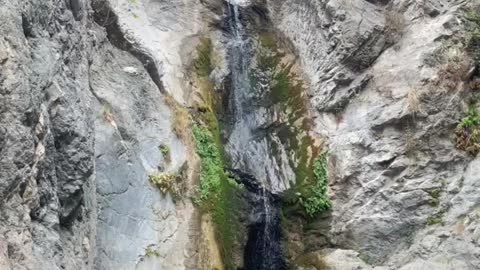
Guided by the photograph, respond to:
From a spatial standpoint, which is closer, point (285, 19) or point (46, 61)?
point (46, 61)

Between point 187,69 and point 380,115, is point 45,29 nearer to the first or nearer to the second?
point 187,69

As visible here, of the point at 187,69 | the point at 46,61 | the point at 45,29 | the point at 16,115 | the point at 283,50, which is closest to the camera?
the point at 16,115

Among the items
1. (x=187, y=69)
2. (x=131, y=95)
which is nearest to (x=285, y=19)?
(x=187, y=69)

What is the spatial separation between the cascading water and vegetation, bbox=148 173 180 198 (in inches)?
76.2

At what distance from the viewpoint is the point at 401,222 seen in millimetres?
10680

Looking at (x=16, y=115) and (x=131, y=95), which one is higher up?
(x=16, y=115)

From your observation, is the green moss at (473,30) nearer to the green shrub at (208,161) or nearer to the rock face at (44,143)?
the green shrub at (208,161)

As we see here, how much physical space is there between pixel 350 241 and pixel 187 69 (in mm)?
5222

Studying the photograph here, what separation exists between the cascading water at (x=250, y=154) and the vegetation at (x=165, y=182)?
194 centimetres

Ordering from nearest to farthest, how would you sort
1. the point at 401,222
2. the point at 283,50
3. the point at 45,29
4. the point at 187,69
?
1. the point at 45,29
2. the point at 401,222
3. the point at 187,69
4. the point at 283,50

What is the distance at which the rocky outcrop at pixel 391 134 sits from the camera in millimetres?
10266

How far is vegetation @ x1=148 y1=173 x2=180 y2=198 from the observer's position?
9.98 metres

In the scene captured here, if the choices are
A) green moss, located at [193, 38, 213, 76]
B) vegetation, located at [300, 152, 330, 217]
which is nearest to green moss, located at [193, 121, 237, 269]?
vegetation, located at [300, 152, 330, 217]

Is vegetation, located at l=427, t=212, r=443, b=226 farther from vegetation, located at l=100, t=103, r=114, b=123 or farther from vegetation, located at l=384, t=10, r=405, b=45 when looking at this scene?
vegetation, located at l=100, t=103, r=114, b=123
